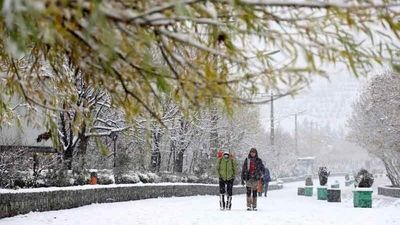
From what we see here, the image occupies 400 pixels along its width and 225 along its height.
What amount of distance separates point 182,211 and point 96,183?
5508mm

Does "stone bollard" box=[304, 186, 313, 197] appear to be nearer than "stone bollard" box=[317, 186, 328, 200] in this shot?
No

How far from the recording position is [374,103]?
33938 millimetres

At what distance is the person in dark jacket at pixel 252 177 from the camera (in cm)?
1547

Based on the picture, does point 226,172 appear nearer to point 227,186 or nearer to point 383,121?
point 227,186

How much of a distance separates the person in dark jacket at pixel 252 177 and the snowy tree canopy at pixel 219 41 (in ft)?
36.7

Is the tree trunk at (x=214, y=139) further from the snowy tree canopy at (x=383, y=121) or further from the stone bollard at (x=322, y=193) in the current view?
the stone bollard at (x=322, y=193)

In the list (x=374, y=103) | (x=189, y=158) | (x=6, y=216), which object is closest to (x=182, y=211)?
(x=6, y=216)

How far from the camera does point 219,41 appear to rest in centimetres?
411

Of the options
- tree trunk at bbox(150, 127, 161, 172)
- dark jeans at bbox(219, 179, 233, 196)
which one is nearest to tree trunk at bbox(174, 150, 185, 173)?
tree trunk at bbox(150, 127, 161, 172)

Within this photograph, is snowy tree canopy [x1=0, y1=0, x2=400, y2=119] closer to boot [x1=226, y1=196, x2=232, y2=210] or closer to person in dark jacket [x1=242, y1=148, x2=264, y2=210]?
person in dark jacket [x1=242, y1=148, x2=264, y2=210]

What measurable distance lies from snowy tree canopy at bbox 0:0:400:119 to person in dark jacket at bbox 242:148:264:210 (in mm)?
11199

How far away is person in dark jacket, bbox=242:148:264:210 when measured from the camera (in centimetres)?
1547

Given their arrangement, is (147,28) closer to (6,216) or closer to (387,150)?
(6,216)

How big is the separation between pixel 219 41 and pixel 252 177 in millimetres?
11673
